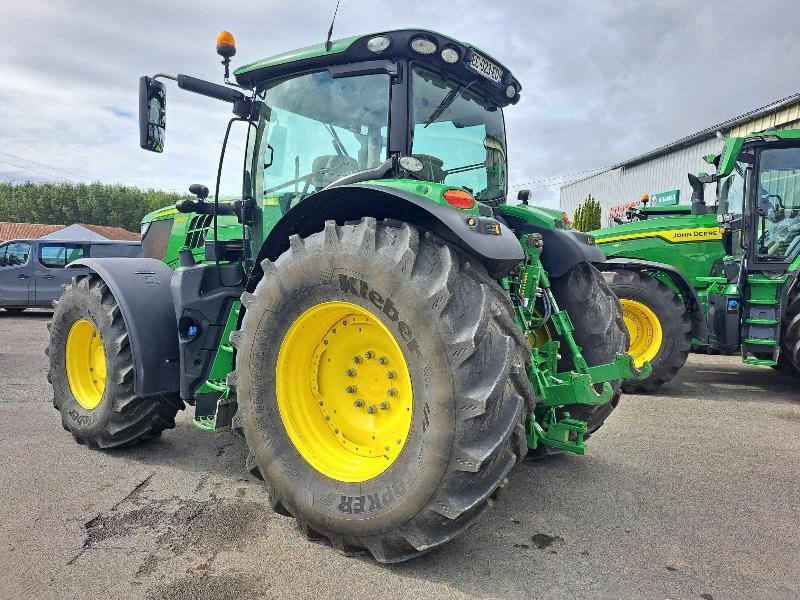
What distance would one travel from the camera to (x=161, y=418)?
4066 millimetres

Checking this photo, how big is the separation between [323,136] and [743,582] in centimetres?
309

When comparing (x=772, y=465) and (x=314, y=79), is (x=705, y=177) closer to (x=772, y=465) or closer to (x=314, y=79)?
(x=772, y=465)

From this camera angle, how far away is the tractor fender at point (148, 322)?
12.3 feet

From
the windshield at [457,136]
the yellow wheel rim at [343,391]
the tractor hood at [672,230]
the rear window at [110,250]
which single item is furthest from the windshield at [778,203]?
the rear window at [110,250]

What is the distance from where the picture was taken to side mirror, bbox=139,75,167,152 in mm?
3379

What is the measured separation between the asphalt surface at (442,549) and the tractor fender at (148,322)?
60cm

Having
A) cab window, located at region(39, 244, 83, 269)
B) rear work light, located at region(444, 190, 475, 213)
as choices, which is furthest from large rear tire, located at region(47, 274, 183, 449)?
cab window, located at region(39, 244, 83, 269)

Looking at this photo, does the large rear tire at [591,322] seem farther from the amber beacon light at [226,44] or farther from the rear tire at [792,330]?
the rear tire at [792,330]

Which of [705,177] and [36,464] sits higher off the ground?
[705,177]

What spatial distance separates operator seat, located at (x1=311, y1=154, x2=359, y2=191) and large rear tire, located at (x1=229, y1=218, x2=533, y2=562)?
70cm

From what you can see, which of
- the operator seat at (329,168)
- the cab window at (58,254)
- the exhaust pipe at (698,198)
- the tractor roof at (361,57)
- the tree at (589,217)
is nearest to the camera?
the tractor roof at (361,57)

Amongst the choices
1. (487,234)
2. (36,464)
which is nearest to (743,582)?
(487,234)

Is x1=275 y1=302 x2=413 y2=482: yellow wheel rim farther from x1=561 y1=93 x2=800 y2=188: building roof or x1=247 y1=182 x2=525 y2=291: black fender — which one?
x1=561 y1=93 x2=800 y2=188: building roof

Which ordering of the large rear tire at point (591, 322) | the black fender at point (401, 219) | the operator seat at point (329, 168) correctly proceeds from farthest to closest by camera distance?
the large rear tire at point (591, 322), the operator seat at point (329, 168), the black fender at point (401, 219)
